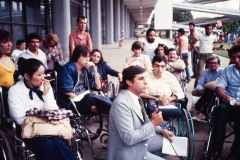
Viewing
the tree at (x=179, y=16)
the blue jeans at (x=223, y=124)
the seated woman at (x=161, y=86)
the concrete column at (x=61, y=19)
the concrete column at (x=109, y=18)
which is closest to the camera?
the blue jeans at (x=223, y=124)

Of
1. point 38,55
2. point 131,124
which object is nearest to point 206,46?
point 38,55

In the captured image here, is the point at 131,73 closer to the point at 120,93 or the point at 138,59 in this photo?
the point at 120,93

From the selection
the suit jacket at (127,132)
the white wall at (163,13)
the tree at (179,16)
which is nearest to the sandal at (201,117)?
the suit jacket at (127,132)

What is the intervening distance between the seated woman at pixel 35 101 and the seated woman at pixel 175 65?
9.14 ft

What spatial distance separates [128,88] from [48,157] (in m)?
0.88

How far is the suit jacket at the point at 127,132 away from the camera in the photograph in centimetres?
209

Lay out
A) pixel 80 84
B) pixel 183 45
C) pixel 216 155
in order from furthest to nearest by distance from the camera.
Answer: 1. pixel 183 45
2. pixel 80 84
3. pixel 216 155

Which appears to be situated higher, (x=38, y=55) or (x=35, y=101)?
(x=38, y=55)

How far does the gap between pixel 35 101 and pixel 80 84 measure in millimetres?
981

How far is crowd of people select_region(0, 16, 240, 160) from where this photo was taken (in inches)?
85.5

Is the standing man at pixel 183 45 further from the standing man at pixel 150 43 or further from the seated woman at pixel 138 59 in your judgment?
the seated woman at pixel 138 59

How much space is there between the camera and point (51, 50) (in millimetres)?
4785

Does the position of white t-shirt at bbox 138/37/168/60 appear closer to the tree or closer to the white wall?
the white wall

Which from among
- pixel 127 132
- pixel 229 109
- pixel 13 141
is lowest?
pixel 13 141
